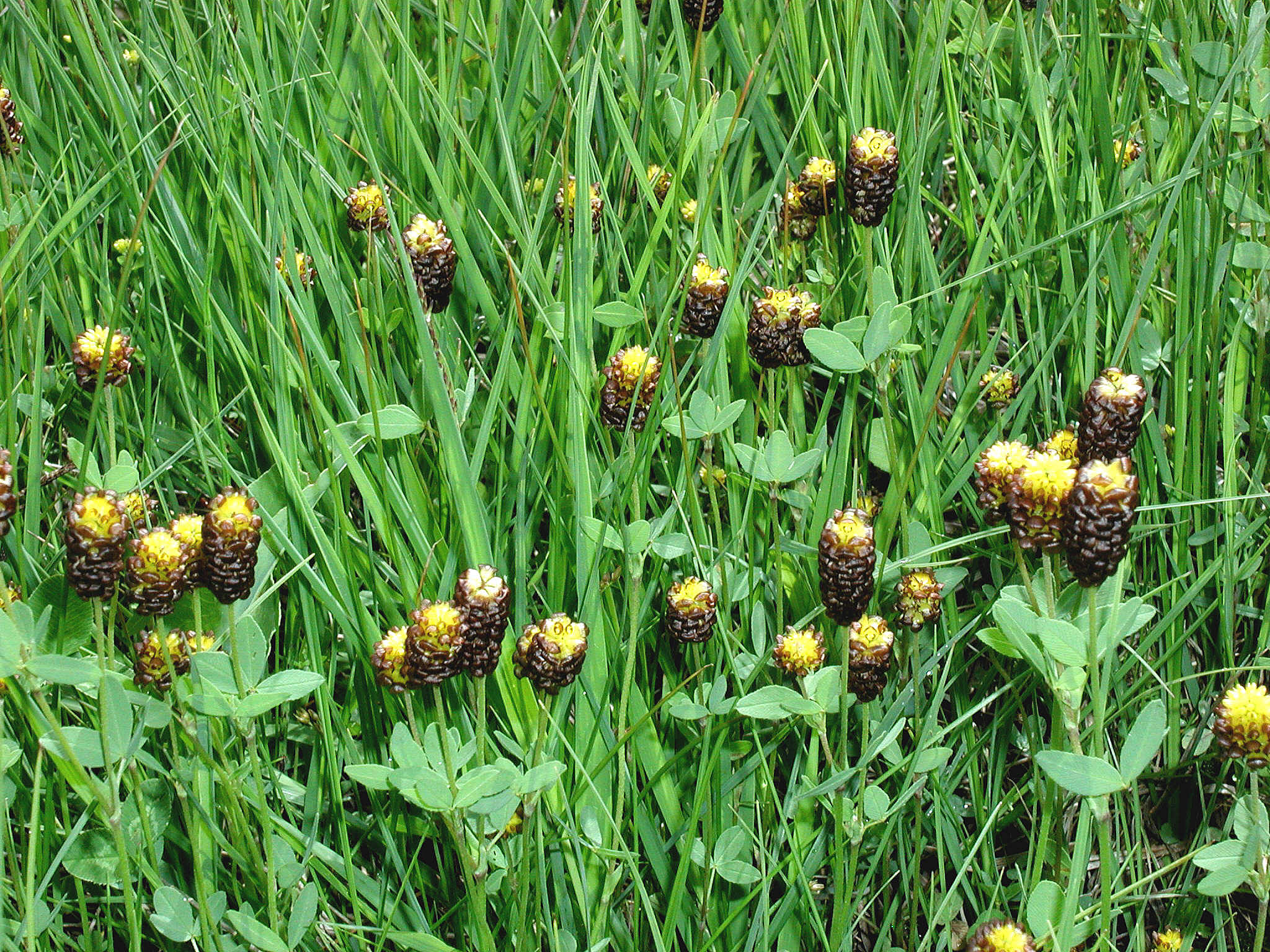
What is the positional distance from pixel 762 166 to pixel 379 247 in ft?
2.94

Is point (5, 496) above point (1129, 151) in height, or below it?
above

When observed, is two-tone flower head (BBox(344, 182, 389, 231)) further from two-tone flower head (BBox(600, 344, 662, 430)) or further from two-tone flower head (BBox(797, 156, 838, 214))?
two-tone flower head (BBox(797, 156, 838, 214))

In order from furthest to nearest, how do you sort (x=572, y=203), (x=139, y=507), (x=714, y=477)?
(x=572, y=203) → (x=714, y=477) → (x=139, y=507)

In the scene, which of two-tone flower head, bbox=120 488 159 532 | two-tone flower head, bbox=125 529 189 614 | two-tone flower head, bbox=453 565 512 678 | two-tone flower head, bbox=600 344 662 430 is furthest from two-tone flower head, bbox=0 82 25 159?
two-tone flower head, bbox=453 565 512 678

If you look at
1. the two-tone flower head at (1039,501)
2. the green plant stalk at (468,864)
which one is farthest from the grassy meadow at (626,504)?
the two-tone flower head at (1039,501)

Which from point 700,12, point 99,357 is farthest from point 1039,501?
point 99,357

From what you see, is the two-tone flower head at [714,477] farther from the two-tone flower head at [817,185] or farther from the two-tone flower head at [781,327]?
the two-tone flower head at [817,185]

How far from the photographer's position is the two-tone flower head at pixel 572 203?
5.46 ft

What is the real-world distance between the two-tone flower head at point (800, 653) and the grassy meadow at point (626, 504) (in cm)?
4

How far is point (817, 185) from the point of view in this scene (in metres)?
1.86

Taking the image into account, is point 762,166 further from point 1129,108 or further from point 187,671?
point 187,671

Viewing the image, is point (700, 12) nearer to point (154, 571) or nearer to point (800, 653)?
point (800, 653)

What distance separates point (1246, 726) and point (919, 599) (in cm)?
42

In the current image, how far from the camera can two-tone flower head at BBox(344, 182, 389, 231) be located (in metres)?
1.83
